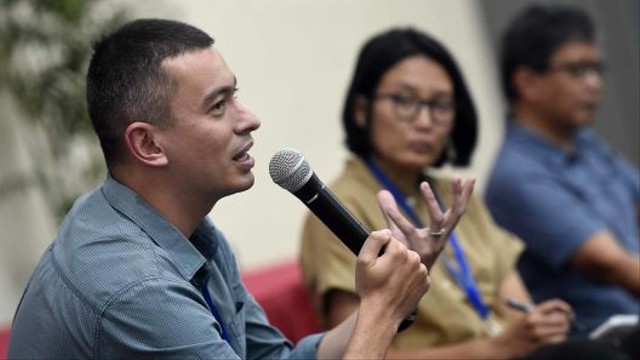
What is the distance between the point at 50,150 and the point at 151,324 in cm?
235

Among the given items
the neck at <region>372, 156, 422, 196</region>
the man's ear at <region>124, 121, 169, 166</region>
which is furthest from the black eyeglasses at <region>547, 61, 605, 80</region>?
the man's ear at <region>124, 121, 169, 166</region>

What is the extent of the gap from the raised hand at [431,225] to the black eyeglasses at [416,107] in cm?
73

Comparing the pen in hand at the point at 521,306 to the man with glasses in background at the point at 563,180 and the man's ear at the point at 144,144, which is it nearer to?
the man with glasses in background at the point at 563,180

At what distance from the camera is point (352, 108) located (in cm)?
281

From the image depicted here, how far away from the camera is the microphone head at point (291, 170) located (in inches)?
65.6

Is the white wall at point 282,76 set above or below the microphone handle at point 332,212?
below

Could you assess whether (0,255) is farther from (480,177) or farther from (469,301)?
(480,177)

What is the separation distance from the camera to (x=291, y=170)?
1672 mm

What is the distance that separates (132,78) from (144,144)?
0.10 metres

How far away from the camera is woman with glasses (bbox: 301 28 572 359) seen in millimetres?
2465

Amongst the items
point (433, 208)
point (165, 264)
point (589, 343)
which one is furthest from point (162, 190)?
point (589, 343)

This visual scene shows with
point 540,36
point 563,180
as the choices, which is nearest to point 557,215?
point 563,180

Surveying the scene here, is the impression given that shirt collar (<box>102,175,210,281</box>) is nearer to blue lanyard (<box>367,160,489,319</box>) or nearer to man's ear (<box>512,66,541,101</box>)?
blue lanyard (<box>367,160,489,319</box>)


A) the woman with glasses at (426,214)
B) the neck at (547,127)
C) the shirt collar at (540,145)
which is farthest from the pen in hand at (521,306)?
the neck at (547,127)
